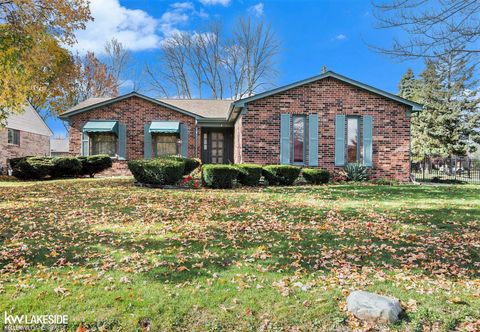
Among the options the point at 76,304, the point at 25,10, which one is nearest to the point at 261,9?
the point at 25,10

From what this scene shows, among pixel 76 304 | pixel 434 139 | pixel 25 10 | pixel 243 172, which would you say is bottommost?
pixel 76 304

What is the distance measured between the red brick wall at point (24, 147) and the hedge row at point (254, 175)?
531 inches

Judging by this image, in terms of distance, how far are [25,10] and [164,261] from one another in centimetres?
1581

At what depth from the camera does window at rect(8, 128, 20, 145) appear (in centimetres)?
2105

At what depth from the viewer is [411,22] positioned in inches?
223

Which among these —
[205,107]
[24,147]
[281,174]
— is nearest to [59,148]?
[24,147]

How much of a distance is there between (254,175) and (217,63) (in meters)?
24.1

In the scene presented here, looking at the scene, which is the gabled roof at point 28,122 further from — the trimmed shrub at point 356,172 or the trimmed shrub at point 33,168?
the trimmed shrub at point 356,172

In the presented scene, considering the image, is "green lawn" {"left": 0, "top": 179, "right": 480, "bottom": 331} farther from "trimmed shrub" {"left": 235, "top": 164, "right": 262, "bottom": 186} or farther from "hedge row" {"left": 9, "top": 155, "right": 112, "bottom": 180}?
"hedge row" {"left": 9, "top": 155, "right": 112, "bottom": 180}

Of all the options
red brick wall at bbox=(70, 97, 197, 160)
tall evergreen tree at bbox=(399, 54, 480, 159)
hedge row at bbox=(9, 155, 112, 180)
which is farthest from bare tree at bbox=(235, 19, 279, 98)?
hedge row at bbox=(9, 155, 112, 180)

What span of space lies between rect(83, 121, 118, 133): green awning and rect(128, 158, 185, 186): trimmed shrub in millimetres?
6038

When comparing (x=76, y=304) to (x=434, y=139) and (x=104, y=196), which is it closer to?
(x=104, y=196)

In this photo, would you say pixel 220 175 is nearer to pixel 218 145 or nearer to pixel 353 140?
pixel 353 140

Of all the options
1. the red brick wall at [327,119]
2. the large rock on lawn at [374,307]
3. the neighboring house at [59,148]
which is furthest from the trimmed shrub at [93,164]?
the neighboring house at [59,148]
